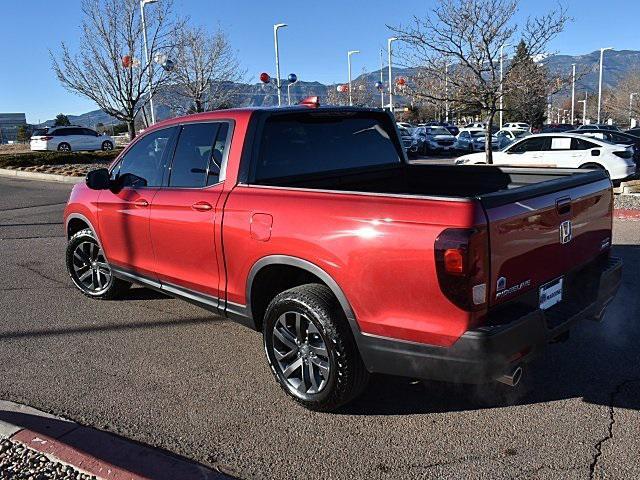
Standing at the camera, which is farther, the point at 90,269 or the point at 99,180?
the point at 90,269

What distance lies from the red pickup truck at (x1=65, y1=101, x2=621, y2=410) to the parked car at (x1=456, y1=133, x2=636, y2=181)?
11033 mm

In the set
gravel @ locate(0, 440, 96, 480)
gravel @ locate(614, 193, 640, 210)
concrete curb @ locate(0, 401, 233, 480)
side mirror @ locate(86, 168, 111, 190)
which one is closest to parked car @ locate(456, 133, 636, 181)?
gravel @ locate(614, 193, 640, 210)

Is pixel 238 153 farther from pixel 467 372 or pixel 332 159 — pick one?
pixel 467 372

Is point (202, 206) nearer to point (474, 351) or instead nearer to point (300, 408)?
point (300, 408)

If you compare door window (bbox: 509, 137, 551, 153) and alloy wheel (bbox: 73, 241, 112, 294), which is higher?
door window (bbox: 509, 137, 551, 153)

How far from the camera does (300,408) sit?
3656mm

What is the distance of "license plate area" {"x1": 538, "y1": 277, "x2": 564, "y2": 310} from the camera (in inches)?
131

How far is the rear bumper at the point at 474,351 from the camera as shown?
9.39 ft

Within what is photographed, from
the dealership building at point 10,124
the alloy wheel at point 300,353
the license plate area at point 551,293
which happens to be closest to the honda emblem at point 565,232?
the license plate area at point 551,293

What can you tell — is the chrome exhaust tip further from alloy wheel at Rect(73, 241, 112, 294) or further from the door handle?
alloy wheel at Rect(73, 241, 112, 294)

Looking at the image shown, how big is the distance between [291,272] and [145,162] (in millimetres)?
1977

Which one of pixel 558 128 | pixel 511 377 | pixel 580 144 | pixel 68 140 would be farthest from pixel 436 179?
pixel 558 128

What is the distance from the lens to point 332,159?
14.8 feet

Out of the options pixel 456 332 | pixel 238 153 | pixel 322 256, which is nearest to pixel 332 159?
pixel 238 153
